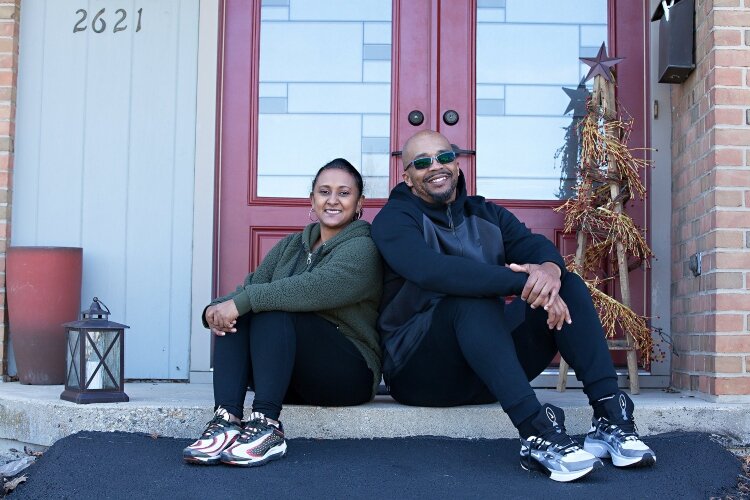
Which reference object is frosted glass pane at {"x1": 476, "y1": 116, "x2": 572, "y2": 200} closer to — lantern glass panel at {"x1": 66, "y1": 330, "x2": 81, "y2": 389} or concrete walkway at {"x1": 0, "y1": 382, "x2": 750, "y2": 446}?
concrete walkway at {"x1": 0, "y1": 382, "x2": 750, "y2": 446}

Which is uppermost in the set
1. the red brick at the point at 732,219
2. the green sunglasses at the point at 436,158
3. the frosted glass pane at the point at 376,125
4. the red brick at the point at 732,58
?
the red brick at the point at 732,58

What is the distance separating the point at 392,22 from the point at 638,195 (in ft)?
4.37

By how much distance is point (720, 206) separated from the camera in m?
3.24

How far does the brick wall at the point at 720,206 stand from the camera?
3205mm

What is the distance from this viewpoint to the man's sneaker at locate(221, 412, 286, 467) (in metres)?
2.53

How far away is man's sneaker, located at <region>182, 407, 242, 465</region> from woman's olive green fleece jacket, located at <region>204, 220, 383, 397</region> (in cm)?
34

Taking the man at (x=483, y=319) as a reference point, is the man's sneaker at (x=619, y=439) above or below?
below

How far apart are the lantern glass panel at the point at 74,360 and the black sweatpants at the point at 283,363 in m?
0.67

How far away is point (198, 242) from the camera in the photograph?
12.7 ft

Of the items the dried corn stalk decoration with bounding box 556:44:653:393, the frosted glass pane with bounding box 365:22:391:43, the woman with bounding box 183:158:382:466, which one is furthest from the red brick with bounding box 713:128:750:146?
the frosted glass pane with bounding box 365:22:391:43

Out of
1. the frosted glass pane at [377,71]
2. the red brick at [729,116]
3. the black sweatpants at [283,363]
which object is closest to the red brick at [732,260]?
the red brick at [729,116]

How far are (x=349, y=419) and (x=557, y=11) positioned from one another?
214cm

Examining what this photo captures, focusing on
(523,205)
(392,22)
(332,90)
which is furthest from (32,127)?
(523,205)

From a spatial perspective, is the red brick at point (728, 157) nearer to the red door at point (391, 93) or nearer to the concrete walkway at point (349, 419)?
the red door at point (391, 93)
